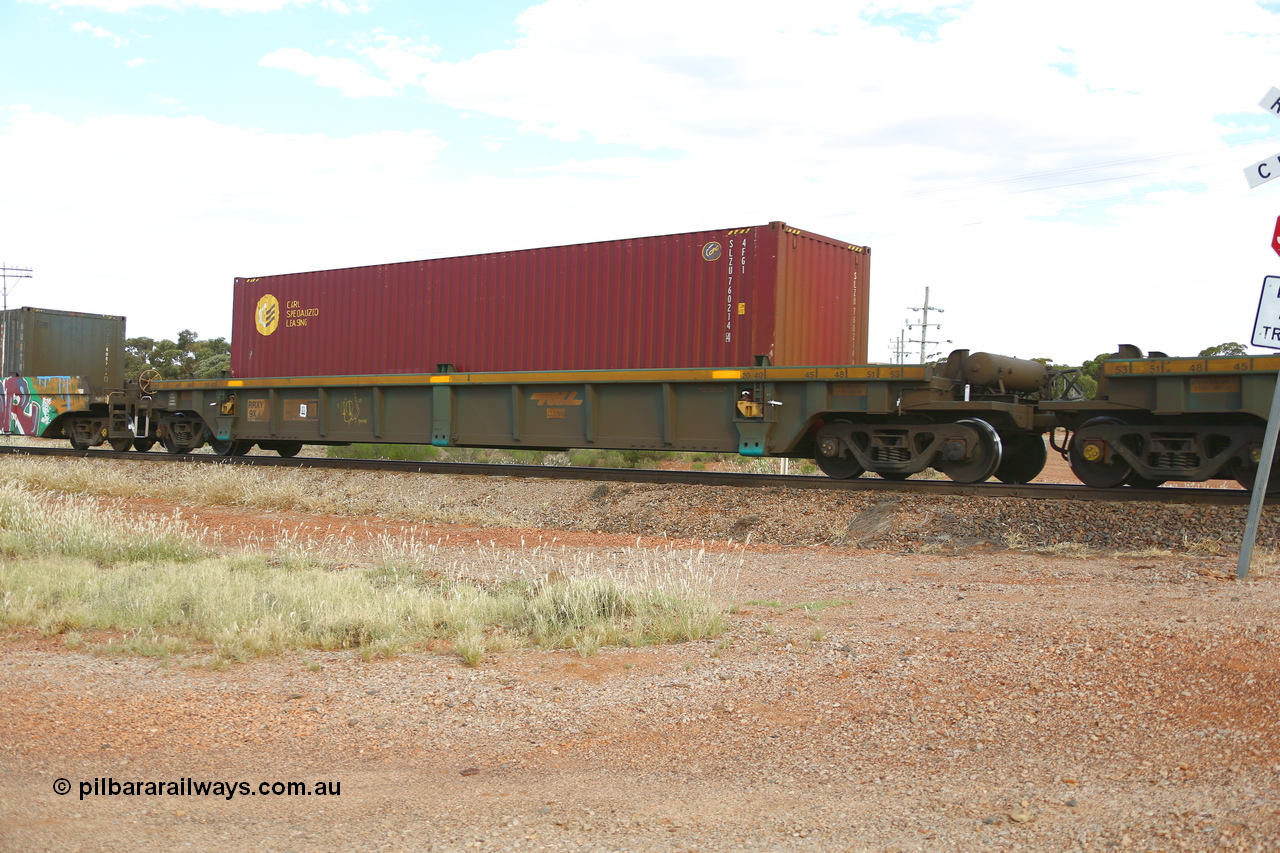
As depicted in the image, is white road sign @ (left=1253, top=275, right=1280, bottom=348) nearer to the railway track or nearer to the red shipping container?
the railway track

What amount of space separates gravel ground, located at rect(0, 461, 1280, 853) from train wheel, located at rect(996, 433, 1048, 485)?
5376mm

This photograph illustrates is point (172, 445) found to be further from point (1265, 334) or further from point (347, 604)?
point (1265, 334)

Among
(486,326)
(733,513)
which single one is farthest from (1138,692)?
(486,326)

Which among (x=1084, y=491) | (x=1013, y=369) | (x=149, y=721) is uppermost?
(x=1013, y=369)

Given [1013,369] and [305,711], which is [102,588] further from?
[1013,369]

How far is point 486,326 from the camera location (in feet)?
50.4

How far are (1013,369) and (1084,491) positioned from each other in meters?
2.10

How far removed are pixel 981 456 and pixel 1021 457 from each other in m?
1.82

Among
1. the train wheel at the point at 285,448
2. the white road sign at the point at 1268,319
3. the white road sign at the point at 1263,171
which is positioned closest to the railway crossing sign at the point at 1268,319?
the white road sign at the point at 1268,319

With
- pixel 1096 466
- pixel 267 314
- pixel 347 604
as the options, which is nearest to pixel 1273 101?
pixel 1096 466

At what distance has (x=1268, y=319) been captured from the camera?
7.66 metres

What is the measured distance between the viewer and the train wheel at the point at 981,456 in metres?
11.4

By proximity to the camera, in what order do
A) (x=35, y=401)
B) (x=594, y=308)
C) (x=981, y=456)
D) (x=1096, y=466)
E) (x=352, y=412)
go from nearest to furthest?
(x=1096, y=466)
(x=981, y=456)
(x=594, y=308)
(x=352, y=412)
(x=35, y=401)

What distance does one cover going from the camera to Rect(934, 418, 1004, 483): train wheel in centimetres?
1145
